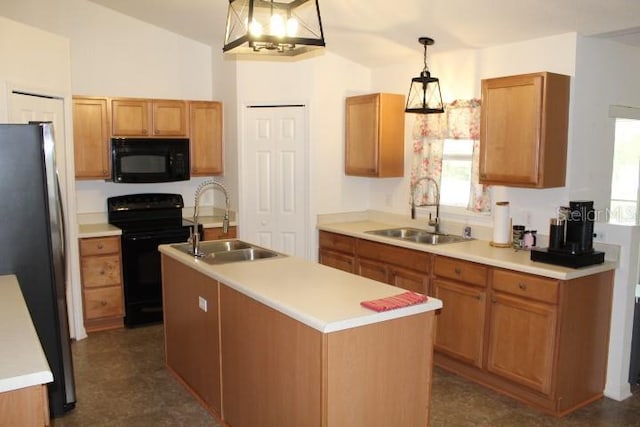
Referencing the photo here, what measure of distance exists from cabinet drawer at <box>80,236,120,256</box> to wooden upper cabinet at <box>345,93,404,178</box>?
2303 mm

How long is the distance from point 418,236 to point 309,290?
7.46 ft

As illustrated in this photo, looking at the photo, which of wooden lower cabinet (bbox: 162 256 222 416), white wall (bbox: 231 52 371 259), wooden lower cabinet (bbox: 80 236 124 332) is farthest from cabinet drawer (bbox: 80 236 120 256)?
white wall (bbox: 231 52 371 259)

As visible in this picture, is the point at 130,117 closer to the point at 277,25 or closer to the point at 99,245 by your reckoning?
the point at 99,245

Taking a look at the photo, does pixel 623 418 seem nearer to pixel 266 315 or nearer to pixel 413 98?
pixel 266 315

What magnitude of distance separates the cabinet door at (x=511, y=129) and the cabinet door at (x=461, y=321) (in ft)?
2.72

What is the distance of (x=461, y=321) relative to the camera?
3852 mm

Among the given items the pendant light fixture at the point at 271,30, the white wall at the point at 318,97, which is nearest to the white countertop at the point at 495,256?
the white wall at the point at 318,97

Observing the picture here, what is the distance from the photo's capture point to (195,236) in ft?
11.5

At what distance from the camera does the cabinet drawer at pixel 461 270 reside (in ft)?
12.0

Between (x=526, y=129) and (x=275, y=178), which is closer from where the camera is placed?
(x=526, y=129)

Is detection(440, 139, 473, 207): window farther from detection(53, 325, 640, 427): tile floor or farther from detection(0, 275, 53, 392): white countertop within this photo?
detection(0, 275, 53, 392): white countertop

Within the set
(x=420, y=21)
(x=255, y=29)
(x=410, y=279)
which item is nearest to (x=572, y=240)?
(x=410, y=279)

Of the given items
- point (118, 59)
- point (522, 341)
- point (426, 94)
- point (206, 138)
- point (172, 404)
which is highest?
point (118, 59)

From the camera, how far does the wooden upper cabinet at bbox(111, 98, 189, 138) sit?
505 centimetres
